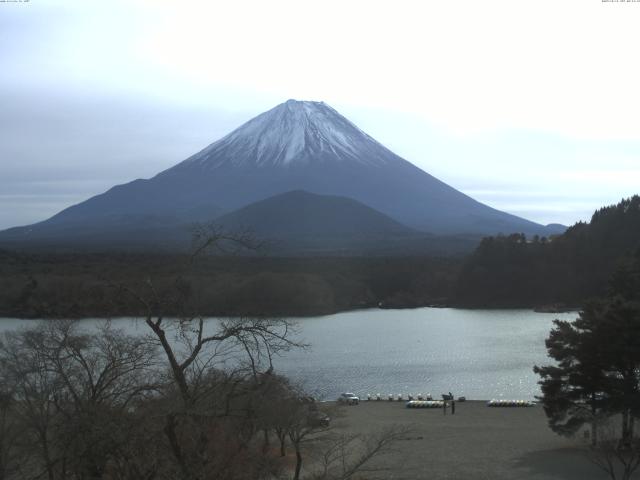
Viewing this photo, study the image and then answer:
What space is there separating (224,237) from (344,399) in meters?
12.6

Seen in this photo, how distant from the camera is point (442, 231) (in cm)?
7775

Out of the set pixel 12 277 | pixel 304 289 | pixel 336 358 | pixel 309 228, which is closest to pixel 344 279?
pixel 304 289

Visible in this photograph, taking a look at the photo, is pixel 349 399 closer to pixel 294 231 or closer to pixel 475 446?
pixel 475 446

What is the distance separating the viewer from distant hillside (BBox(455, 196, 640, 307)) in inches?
1607

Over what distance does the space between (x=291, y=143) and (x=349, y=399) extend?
2944 inches

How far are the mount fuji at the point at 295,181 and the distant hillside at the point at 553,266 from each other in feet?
116

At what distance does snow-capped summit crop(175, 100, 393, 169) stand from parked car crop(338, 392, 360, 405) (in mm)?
71655

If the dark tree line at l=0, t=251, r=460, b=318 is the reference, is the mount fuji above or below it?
above

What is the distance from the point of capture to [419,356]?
22.6 m

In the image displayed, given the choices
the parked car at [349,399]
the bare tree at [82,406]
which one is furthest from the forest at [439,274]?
the bare tree at [82,406]

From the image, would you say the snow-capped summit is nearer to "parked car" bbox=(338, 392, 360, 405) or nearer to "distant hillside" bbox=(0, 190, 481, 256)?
"distant hillside" bbox=(0, 190, 481, 256)

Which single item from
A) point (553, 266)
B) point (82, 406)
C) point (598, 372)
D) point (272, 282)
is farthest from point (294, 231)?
point (82, 406)

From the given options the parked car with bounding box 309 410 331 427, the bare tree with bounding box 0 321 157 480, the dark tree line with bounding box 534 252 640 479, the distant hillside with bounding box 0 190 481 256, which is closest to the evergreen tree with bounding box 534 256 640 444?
the dark tree line with bounding box 534 252 640 479

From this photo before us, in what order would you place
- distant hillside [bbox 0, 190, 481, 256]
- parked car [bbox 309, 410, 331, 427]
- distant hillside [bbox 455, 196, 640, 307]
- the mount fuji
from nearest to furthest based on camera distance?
parked car [bbox 309, 410, 331, 427] → distant hillside [bbox 455, 196, 640, 307] → distant hillside [bbox 0, 190, 481, 256] → the mount fuji
